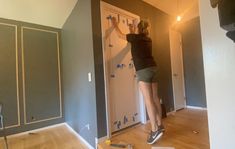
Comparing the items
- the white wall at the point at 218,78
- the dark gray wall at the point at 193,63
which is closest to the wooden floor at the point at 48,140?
the white wall at the point at 218,78

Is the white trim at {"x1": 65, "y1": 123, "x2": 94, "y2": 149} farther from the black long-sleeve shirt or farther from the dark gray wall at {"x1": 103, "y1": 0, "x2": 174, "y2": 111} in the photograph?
the dark gray wall at {"x1": 103, "y1": 0, "x2": 174, "y2": 111}

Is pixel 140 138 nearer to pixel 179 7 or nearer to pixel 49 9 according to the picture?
pixel 49 9

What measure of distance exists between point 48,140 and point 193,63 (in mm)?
3771

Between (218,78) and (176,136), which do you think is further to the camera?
(176,136)

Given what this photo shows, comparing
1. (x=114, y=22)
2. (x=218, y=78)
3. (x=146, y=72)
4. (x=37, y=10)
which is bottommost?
(x=218, y=78)

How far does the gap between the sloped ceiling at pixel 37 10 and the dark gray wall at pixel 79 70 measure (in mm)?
161

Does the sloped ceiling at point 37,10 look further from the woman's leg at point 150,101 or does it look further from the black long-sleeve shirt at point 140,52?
the woman's leg at point 150,101

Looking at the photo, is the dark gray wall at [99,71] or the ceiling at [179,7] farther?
the ceiling at [179,7]

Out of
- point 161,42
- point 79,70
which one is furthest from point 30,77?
point 161,42

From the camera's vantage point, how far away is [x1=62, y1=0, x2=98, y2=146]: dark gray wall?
7.25ft

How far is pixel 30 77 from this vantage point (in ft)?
10.5

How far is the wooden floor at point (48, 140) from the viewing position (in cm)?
240

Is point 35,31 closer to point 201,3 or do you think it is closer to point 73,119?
point 73,119

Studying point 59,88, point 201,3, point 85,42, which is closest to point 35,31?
point 59,88
